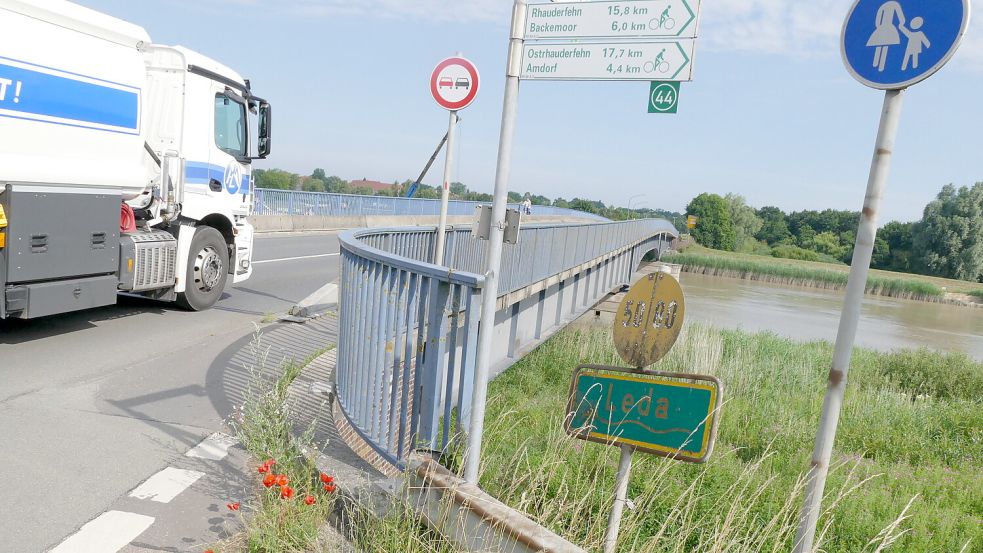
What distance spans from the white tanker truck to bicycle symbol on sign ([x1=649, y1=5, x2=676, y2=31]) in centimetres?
534

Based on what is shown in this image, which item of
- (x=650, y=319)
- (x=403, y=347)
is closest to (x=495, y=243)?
(x=403, y=347)

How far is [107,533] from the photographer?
125 inches

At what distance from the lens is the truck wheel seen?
8.30 meters

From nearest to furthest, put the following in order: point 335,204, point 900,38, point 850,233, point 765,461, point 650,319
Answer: point 900,38 < point 650,319 < point 765,461 < point 335,204 < point 850,233

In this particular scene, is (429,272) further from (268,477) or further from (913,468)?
(913,468)

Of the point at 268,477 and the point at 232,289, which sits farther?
the point at 232,289

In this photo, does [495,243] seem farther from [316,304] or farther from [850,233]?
[850,233]

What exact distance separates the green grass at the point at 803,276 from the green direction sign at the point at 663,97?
4640 centimetres

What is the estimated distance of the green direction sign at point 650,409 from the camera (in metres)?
2.65

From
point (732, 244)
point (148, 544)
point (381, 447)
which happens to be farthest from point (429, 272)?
point (732, 244)

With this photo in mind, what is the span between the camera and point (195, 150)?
8.09 metres

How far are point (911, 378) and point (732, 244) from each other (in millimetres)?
106881

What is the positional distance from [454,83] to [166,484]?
4366 millimetres

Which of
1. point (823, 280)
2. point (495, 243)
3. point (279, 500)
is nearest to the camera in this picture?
point (279, 500)
